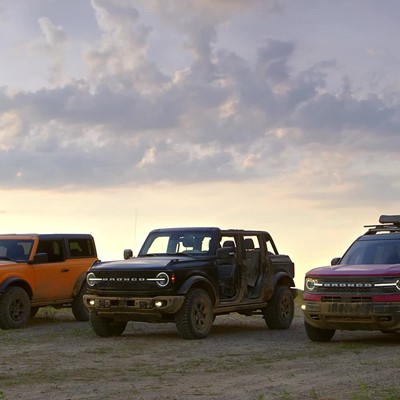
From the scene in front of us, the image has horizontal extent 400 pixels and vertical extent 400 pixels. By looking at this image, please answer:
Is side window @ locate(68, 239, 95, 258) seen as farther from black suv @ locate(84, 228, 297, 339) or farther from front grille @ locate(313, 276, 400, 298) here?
front grille @ locate(313, 276, 400, 298)

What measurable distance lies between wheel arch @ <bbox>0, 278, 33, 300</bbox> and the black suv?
304 cm

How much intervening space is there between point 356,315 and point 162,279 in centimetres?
361

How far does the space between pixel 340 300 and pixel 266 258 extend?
4.10 m

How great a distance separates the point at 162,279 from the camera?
1742cm

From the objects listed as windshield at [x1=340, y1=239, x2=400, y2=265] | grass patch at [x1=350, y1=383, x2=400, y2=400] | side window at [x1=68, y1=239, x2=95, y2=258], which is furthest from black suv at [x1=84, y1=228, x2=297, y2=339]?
grass patch at [x1=350, y1=383, x2=400, y2=400]

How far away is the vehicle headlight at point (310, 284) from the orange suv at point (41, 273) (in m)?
6.99

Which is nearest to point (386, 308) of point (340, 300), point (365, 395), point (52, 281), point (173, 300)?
point (340, 300)

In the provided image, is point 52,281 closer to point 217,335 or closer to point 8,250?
point 8,250

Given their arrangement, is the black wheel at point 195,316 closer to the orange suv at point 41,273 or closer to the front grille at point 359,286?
the front grille at point 359,286

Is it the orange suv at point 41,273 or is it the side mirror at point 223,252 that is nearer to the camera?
the side mirror at point 223,252

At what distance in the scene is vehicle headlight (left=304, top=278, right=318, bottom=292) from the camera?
16688 mm

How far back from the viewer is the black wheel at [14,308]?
20672 mm

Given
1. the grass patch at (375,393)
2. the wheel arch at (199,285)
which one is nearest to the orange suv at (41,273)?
the wheel arch at (199,285)

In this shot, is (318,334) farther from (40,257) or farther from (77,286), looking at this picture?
(77,286)
